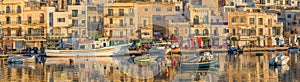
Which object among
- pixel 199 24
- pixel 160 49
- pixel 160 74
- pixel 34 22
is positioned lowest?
pixel 160 49

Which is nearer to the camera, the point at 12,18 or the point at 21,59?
the point at 21,59

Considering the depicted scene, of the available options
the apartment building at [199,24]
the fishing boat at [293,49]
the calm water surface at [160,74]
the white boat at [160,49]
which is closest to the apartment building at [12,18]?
the white boat at [160,49]

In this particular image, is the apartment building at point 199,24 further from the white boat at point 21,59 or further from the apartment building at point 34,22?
the white boat at point 21,59

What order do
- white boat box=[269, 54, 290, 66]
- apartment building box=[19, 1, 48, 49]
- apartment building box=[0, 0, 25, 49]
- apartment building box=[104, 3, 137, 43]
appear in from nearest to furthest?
white boat box=[269, 54, 290, 66] < apartment building box=[104, 3, 137, 43] < apartment building box=[19, 1, 48, 49] < apartment building box=[0, 0, 25, 49]

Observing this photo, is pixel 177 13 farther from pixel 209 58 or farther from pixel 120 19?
pixel 209 58

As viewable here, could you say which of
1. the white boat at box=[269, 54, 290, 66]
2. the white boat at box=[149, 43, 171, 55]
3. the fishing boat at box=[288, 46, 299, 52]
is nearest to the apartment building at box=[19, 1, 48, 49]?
the white boat at box=[149, 43, 171, 55]

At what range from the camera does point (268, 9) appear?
7300cm

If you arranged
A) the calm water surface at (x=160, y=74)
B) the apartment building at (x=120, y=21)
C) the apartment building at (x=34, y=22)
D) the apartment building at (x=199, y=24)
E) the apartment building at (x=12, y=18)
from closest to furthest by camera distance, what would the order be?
the calm water surface at (x=160, y=74)
the apartment building at (x=199, y=24)
the apartment building at (x=120, y=21)
the apartment building at (x=34, y=22)
the apartment building at (x=12, y=18)

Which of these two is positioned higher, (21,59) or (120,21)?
(120,21)

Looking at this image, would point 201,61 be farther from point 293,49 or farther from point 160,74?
point 293,49

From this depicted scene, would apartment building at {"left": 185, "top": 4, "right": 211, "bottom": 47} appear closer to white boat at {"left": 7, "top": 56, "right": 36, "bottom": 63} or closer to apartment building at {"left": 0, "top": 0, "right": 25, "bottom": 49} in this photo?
apartment building at {"left": 0, "top": 0, "right": 25, "bottom": 49}

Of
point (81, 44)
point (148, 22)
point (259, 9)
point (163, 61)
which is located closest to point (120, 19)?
point (148, 22)

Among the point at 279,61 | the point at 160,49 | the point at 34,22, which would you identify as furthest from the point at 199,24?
the point at 279,61

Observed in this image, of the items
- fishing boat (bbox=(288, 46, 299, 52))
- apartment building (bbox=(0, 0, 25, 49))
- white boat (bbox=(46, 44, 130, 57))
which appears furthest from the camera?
apartment building (bbox=(0, 0, 25, 49))
